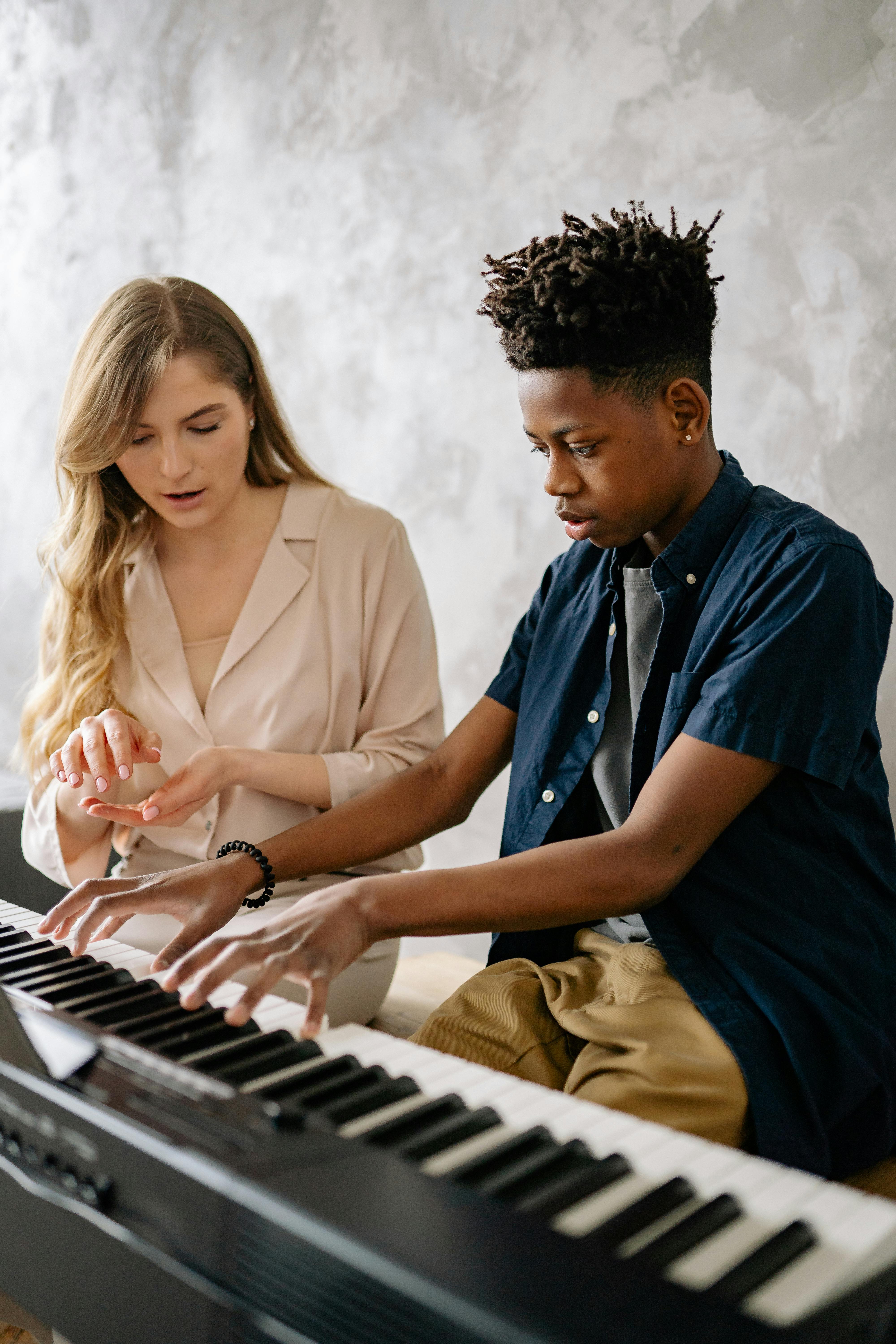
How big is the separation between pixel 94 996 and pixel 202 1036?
0.16m

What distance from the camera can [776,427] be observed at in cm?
240

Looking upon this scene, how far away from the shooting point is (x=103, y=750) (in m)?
1.81

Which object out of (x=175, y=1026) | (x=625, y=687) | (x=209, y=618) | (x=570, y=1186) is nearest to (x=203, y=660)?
(x=209, y=618)

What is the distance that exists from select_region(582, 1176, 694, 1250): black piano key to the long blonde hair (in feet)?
5.09

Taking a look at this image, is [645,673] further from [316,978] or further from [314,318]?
[314,318]

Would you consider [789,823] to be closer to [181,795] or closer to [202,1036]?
[202,1036]

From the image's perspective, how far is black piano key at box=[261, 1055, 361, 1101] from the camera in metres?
0.98

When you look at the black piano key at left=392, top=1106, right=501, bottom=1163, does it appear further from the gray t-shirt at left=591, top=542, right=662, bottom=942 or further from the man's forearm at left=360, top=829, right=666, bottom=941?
the gray t-shirt at left=591, top=542, right=662, bottom=942

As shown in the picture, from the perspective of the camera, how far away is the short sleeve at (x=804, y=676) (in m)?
1.39

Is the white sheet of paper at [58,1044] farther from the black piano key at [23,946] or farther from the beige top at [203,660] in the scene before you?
the beige top at [203,660]

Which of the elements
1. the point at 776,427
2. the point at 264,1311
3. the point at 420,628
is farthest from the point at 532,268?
the point at 264,1311

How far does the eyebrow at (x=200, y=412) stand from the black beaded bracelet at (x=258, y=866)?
29.0 inches

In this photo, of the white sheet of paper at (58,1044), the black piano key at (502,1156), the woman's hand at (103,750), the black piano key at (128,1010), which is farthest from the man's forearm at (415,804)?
the black piano key at (502,1156)

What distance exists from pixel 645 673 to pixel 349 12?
8.19 feet
